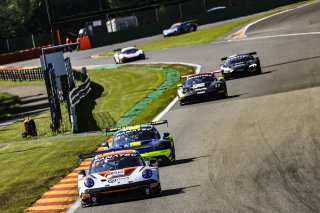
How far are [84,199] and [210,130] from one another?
10838 millimetres

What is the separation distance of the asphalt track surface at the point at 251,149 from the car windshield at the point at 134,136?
3.76 feet

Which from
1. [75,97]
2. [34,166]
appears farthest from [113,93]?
[34,166]

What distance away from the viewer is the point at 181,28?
88.8 metres

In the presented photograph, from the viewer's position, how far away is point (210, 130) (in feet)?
92.5

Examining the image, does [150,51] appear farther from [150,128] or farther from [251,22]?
[150,128]

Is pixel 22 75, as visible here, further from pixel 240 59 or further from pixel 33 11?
pixel 33 11

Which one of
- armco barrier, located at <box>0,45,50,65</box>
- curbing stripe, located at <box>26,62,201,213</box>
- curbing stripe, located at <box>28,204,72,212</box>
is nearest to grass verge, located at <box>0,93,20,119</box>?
curbing stripe, located at <box>26,62,201,213</box>

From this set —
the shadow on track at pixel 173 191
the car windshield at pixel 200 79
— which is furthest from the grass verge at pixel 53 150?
the shadow on track at pixel 173 191

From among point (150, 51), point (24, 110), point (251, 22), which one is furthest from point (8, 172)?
point (251, 22)

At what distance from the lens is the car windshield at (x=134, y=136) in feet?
75.4

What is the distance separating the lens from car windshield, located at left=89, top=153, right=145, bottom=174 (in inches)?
740

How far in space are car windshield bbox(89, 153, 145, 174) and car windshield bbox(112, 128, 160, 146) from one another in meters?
3.58

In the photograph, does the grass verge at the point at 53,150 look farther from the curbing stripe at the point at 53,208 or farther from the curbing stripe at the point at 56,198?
the curbing stripe at the point at 53,208

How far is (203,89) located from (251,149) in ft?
45.3
